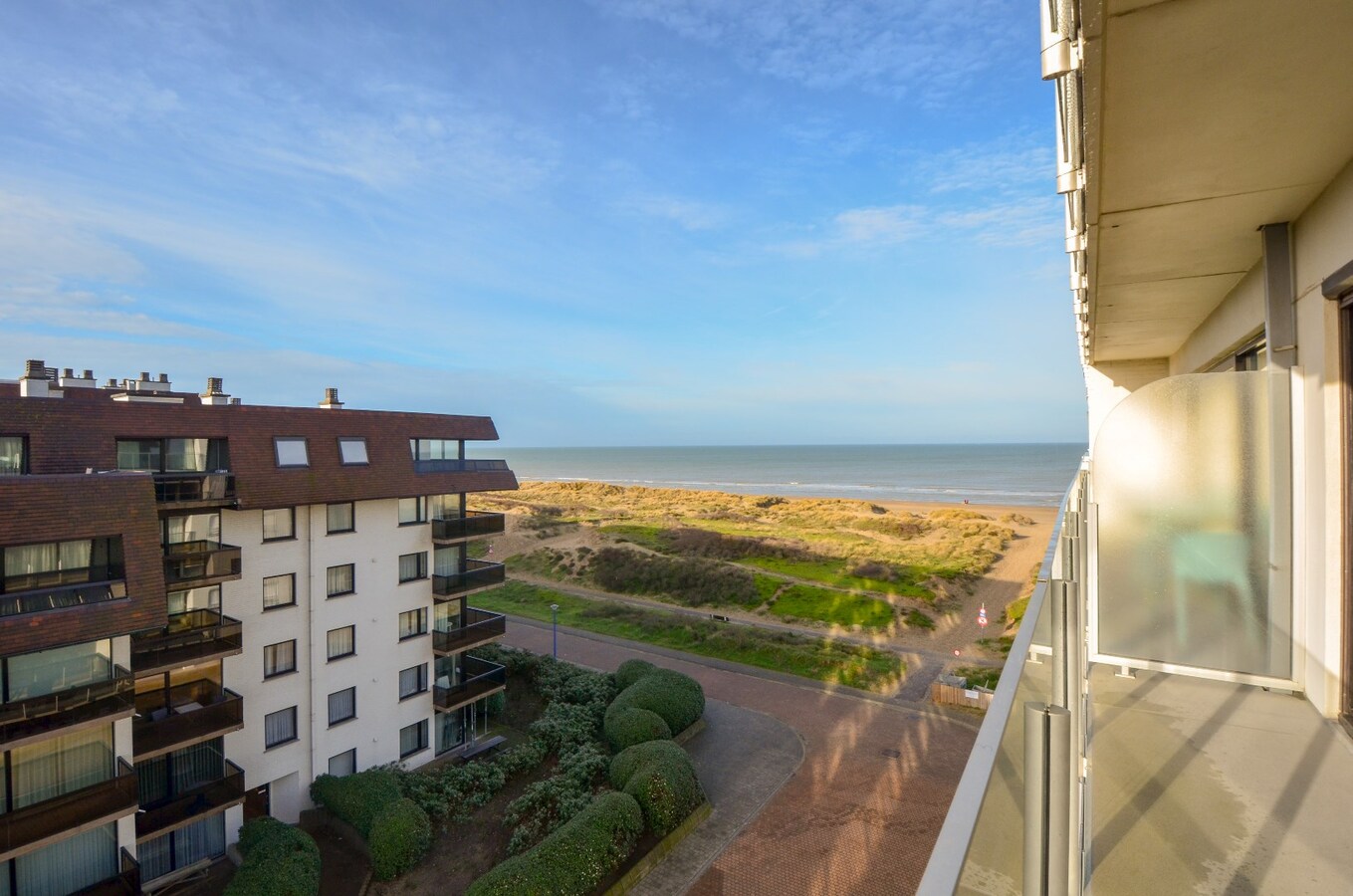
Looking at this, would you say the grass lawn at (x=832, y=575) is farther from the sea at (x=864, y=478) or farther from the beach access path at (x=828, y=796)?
the sea at (x=864, y=478)

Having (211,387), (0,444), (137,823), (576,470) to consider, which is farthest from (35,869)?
(576,470)

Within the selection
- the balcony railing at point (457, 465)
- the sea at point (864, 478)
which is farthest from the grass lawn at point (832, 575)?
the sea at point (864, 478)

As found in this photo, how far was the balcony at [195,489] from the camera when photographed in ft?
36.0

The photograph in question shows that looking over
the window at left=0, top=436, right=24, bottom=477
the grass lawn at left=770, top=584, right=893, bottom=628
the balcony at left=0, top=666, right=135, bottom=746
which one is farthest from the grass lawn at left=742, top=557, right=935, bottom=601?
the window at left=0, top=436, right=24, bottom=477

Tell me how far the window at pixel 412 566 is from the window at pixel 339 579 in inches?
46.8

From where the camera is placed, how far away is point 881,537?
4222cm

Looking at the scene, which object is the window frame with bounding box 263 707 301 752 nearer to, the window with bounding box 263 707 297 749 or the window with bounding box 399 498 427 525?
the window with bounding box 263 707 297 749

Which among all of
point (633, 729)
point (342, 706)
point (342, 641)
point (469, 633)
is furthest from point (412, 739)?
point (633, 729)

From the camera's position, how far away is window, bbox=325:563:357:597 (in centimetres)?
1367

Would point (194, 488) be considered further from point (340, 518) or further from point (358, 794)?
point (358, 794)

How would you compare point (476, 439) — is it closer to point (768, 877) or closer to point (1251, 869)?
point (768, 877)

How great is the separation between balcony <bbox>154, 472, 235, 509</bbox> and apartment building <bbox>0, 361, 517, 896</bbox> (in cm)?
4

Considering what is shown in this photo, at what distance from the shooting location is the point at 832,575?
31266 mm

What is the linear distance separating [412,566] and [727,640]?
1164cm
